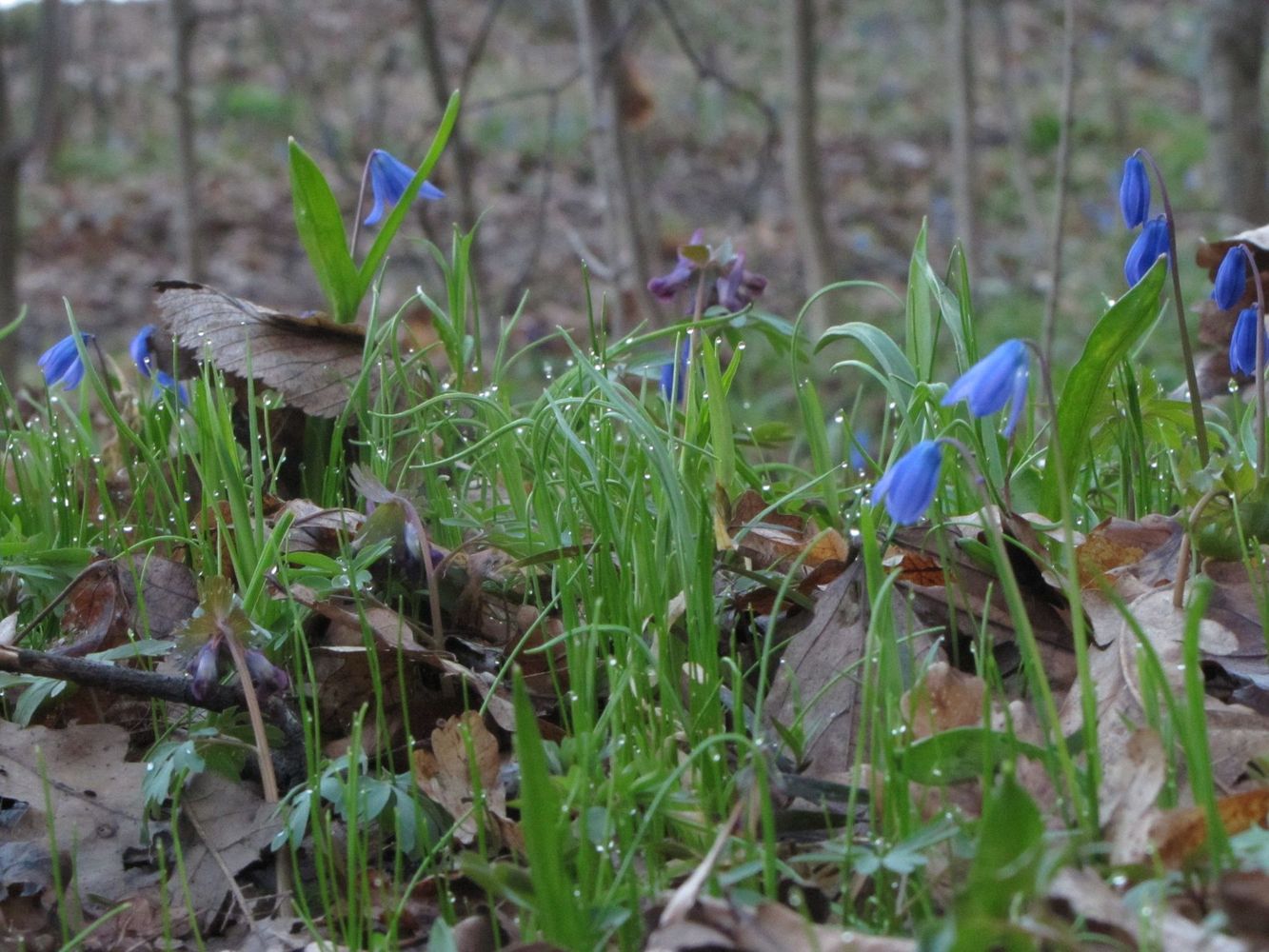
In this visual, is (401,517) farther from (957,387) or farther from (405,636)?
(957,387)

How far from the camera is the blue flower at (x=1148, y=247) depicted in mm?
1840

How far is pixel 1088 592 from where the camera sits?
1646mm

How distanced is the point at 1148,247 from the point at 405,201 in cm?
112

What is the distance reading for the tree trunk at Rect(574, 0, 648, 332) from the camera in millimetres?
4875

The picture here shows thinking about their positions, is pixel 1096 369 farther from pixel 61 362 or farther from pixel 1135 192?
pixel 61 362

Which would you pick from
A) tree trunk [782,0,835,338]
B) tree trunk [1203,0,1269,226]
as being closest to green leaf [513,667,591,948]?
tree trunk [1203,0,1269,226]

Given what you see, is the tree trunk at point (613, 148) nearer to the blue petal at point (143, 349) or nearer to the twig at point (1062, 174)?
the twig at point (1062, 174)

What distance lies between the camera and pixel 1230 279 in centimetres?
182

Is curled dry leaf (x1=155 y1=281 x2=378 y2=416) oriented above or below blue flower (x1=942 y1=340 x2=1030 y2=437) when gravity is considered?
below

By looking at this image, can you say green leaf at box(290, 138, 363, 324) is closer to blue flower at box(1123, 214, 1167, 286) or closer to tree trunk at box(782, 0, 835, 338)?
blue flower at box(1123, 214, 1167, 286)

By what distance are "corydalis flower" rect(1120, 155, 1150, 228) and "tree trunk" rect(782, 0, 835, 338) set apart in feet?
13.9

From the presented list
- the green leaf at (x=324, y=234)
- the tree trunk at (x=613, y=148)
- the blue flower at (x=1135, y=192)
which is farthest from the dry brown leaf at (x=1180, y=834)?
the tree trunk at (x=613, y=148)

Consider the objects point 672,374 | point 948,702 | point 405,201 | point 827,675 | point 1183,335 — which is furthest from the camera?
point 672,374

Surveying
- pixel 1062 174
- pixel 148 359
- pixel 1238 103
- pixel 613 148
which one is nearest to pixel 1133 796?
pixel 148 359
